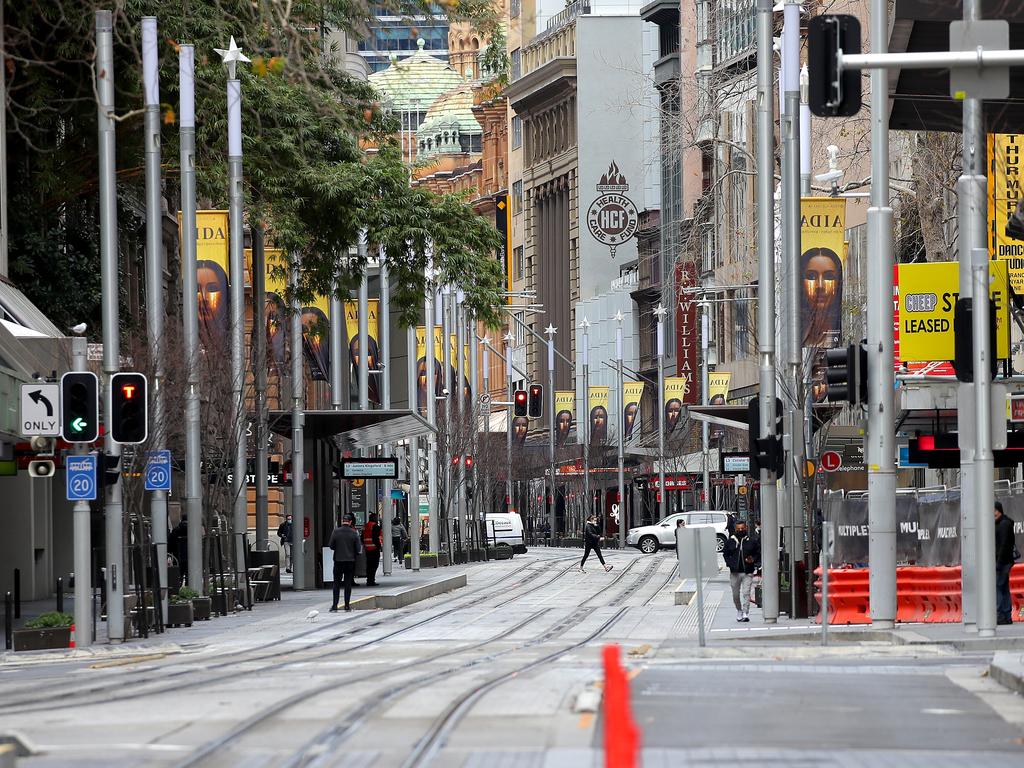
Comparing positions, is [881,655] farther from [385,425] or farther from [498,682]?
[385,425]

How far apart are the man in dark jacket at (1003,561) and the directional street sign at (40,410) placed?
13.0 m

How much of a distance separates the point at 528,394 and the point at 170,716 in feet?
279

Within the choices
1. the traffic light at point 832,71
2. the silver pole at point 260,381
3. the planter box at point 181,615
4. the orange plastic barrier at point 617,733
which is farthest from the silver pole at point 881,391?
the silver pole at point 260,381

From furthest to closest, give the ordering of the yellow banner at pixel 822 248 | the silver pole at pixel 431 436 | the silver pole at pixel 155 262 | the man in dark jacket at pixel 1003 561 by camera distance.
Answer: the silver pole at pixel 431 436
the yellow banner at pixel 822 248
the silver pole at pixel 155 262
the man in dark jacket at pixel 1003 561

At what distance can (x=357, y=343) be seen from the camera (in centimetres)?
6594

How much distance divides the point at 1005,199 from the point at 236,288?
572 inches

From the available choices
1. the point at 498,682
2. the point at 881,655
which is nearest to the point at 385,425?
the point at 881,655

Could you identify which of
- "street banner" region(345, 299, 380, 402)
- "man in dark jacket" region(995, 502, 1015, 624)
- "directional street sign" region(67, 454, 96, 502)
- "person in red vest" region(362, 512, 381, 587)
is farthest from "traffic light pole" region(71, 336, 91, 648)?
"street banner" region(345, 299, 380, 402)

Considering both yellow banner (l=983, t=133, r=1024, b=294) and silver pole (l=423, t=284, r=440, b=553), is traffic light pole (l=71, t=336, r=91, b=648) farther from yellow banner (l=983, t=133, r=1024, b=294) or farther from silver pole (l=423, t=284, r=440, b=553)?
silver pole (l=423, t=284, r=440, b=553)

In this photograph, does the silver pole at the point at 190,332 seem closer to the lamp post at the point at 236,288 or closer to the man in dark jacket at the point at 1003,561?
the lamp post at the point at 236,288

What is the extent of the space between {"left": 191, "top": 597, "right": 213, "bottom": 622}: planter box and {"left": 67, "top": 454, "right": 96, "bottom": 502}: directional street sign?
7.83 metres

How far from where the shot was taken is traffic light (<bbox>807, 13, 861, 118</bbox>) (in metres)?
18.9

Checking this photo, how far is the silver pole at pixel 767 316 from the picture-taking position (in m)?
33.3

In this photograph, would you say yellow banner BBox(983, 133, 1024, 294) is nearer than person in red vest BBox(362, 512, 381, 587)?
Yes
